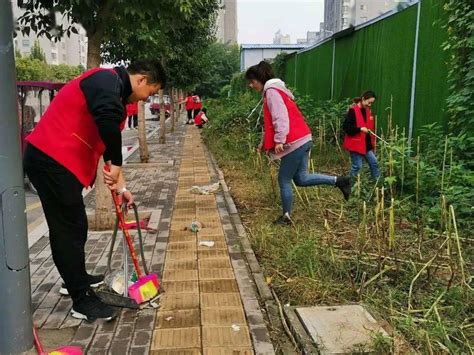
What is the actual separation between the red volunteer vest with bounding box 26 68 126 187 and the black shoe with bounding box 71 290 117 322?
2.60 ft

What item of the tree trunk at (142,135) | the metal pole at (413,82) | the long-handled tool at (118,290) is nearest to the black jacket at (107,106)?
the long-handled tool at (118,290)

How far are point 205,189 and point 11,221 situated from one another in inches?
209

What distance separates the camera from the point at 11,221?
9.07ft

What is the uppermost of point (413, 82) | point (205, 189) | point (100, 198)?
point (413, 82)

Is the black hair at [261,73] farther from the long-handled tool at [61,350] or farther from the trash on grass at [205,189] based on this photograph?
the long-handled tool at [61,350]

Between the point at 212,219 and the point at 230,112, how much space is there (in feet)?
32.9

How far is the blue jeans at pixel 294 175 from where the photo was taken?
5.48 meters

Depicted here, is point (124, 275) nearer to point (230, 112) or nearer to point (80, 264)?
point (80, 264)

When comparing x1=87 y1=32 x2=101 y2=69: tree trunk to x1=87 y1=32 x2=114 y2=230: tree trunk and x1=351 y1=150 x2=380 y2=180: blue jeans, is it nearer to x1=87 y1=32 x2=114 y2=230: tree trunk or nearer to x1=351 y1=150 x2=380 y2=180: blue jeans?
x1=87 y1=32 x2=114 y2=230: tree trunk

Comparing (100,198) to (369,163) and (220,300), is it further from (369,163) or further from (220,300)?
(369,163)

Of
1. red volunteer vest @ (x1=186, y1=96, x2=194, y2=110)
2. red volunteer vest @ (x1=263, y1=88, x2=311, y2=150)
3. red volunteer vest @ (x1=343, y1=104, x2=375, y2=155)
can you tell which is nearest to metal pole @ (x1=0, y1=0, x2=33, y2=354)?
red volunteer vest @ (x1=263, y1=88, x2=311, y2=150)

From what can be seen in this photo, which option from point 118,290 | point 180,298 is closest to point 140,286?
point 118,290

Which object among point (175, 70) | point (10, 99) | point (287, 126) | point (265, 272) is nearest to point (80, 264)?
point (10, 99)

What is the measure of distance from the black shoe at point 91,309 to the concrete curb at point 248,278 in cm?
90
